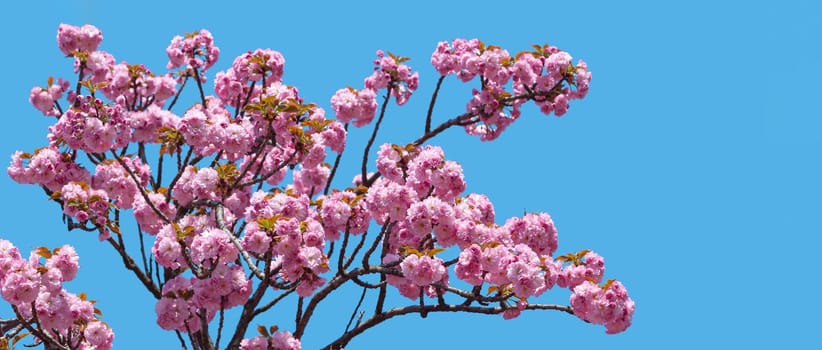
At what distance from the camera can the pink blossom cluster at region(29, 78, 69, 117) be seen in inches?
459

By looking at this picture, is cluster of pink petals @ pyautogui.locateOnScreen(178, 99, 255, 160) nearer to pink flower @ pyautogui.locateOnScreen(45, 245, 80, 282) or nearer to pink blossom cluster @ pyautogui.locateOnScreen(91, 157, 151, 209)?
pink blossom cluster @ pyautogui.locateOnScreen(91, 157, 151, 209)

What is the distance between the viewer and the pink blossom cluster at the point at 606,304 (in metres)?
8.98

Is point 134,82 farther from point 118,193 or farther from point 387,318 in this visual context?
point 387,318

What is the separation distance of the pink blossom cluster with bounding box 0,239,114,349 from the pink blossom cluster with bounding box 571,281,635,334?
3984 millimetres

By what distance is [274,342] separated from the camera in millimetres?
9703

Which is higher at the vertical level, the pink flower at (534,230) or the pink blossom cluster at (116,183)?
the pink blossom cluster at (116,183)

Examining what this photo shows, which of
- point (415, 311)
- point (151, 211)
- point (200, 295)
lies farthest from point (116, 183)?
point (415, 311)

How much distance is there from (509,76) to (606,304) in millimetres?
3584

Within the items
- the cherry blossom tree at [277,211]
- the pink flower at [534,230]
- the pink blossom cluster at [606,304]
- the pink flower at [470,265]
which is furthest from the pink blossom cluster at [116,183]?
the pink blossom cluster at [606,304]

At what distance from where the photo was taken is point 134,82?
12211mm

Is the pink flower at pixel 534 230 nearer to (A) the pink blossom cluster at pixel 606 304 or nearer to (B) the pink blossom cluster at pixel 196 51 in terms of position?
(A) the pink blossom cluster at pixel 606 304

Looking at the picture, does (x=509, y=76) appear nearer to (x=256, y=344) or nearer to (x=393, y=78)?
(x=393, y=78)

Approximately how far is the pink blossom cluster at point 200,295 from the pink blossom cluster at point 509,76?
355 cm

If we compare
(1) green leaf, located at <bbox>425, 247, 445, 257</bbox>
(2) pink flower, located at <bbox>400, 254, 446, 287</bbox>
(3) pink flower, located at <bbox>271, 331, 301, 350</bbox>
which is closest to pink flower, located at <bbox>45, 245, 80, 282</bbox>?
(3) pink flower, located at <bbox>271, 331, 301, 350</bbox>
